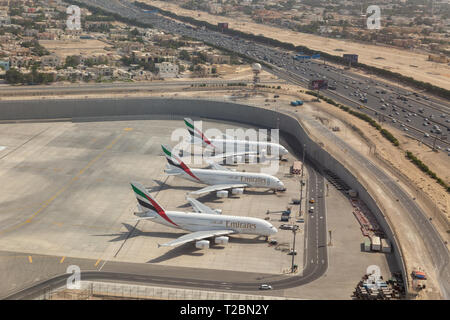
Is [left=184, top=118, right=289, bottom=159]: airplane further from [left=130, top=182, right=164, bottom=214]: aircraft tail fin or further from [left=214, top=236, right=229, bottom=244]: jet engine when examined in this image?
[left=214, top=236, right=229, bottom=244]: jet engine

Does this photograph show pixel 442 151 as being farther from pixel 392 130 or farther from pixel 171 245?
pixel 171 245

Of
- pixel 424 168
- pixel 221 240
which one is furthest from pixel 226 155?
pixel 424 168

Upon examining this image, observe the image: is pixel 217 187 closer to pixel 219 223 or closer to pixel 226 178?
pixel 226 178

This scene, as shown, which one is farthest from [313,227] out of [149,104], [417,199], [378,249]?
[149,104]

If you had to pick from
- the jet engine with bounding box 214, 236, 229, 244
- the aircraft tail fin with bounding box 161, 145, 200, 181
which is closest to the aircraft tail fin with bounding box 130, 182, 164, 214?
the jet engine with bounding box 214, 236, 229, 244

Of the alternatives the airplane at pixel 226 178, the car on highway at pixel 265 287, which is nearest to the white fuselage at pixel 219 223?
the car on highway at pixel 265 287

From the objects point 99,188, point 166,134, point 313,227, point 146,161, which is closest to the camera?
point 313,227
